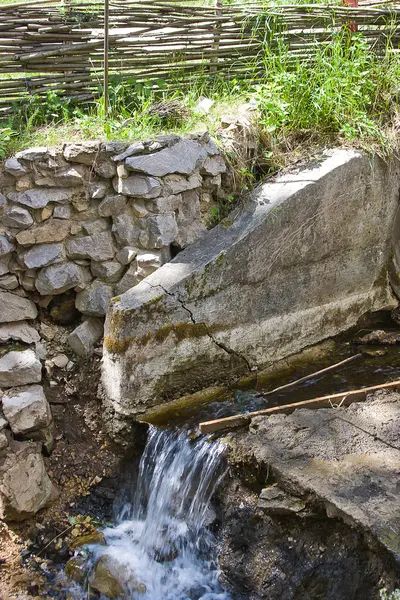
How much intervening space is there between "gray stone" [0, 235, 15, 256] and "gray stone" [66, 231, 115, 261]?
0.35 meters

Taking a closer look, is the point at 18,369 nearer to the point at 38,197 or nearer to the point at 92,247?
the point at 92,247

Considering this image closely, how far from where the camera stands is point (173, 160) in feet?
14.0

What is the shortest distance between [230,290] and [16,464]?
5.25ft

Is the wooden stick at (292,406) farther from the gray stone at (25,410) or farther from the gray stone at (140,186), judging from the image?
the gray stone at (140,186)

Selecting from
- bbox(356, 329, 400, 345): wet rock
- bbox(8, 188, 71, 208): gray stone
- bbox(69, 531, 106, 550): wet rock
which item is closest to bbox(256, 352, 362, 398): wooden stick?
bbox(356, 329, 400, 345): wet rock

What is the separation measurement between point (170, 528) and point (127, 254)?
64.9 inches

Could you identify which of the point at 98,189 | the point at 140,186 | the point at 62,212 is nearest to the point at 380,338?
the point at 140,186

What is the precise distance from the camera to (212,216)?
14.9 ft

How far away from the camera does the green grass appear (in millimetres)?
4598

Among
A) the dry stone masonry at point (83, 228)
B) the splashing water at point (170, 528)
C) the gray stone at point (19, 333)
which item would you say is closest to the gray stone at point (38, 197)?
the dry stone masonry at point (83, 228)

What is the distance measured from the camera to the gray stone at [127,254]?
168 inches

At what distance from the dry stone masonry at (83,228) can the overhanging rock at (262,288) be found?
0.91 ft

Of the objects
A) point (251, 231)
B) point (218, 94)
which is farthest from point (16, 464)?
point (218, 94)

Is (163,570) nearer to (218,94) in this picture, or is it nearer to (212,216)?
(212,216)
